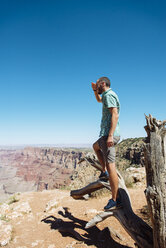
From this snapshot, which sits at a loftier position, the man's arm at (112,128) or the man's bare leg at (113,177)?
the man's arm at (112,128)

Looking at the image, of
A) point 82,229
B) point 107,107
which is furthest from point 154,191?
point 82,229

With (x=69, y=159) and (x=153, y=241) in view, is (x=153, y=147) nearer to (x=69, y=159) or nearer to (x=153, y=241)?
(x=153, y=241)

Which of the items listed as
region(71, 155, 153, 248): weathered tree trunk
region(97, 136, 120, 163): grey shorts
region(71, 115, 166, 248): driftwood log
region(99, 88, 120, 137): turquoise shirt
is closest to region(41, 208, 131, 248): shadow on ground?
region(71, 155, 153, 248): weathered tree trunk

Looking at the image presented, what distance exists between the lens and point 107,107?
2.54m

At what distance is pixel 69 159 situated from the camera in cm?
14488

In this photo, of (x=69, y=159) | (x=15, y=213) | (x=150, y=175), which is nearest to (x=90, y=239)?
(x=150, y=175)

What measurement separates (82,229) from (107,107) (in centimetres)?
325

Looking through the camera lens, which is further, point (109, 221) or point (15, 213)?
point (15, 213)

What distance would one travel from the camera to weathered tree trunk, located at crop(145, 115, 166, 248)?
2027mm

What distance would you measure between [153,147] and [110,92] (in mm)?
1120

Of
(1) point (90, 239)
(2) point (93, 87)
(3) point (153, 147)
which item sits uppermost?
(2) point (93, 87)

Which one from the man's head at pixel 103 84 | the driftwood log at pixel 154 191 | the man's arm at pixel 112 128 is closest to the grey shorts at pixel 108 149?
the man's arm at pixel 112 128

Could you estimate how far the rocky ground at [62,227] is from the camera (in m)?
3.37

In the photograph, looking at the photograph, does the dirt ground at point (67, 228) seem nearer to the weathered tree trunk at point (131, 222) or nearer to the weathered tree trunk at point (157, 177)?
the weathered tree trunk at point (131, 222)
